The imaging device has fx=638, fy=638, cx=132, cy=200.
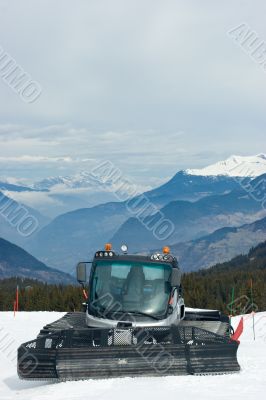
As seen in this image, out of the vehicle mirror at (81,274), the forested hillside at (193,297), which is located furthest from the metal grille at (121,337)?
the forested hillside at (193,297)

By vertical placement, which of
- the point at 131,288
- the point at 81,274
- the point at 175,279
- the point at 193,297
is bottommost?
the point at 193,297

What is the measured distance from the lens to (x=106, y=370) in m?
10.9

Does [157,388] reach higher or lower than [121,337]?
lower

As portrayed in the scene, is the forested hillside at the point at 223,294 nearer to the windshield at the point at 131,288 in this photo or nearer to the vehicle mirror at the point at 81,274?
the windshield at the point at 131,288

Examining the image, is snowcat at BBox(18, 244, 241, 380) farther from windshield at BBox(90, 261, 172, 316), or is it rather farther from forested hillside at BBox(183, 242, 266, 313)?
forested hillside at BBox(183, 242, 266, 313)

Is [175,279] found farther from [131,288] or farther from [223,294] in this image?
[223,294]

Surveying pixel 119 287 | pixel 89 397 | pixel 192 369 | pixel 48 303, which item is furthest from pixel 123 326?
pixel 48 303

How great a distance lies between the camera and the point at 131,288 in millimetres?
12938

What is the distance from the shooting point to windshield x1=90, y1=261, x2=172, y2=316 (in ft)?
42.0

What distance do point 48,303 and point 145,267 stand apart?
6040cm

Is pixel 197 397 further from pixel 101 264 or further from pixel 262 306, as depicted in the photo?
pixel 262 306

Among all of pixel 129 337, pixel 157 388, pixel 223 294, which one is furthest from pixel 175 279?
pixel 223 294

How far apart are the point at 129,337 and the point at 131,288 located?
147 cm

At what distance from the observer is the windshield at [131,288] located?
504 inches
